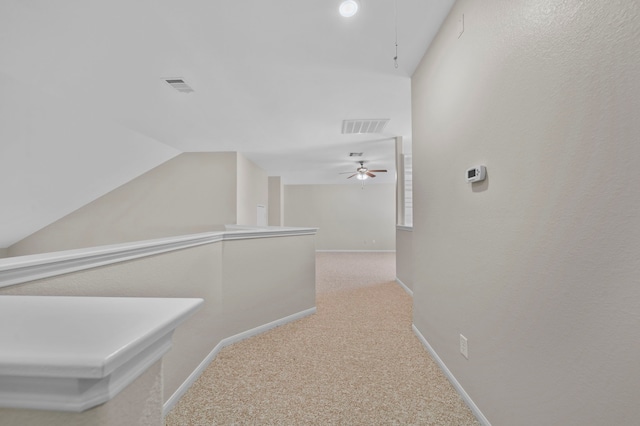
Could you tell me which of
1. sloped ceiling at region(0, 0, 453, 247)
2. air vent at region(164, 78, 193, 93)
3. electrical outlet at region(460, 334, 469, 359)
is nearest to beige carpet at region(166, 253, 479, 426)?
electrical outlet at region(460, 334, 469, 359)

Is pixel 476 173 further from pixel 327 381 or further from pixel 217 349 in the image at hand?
pixel 217 349

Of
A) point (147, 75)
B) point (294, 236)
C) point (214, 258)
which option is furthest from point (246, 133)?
point (214, 258)

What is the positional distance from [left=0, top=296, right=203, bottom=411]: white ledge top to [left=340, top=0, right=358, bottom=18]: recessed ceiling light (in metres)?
2.08

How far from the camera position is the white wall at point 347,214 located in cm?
930

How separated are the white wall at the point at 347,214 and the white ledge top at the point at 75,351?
349 inches

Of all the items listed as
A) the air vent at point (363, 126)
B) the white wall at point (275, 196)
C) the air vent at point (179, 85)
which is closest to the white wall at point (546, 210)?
the air vent at point (363, 126)

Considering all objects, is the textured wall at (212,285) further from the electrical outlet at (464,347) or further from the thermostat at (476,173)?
the thermostat at (476,173)

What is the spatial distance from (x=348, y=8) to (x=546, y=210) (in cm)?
171

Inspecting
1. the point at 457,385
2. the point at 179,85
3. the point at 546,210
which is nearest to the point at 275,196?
the point at 179,85

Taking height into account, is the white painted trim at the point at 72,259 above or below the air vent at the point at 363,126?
below

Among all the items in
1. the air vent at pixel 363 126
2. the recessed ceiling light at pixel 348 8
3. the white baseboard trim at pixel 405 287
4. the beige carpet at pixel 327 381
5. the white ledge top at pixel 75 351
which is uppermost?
the air vent at pixel 363 126

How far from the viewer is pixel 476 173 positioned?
1.55m

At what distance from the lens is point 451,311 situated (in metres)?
1.91

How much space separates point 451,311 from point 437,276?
31cm
